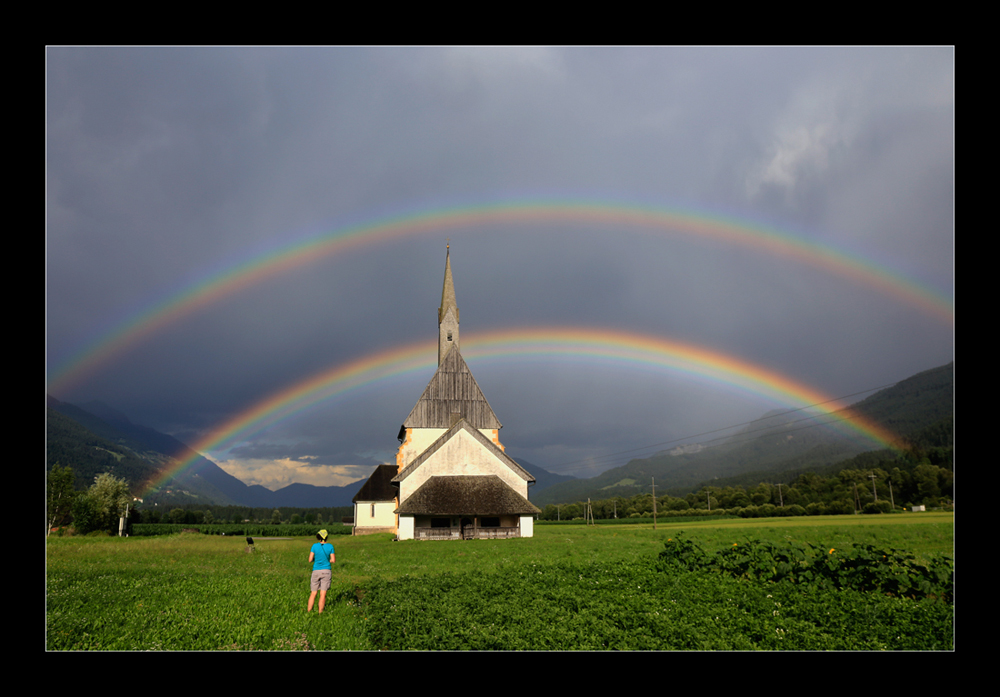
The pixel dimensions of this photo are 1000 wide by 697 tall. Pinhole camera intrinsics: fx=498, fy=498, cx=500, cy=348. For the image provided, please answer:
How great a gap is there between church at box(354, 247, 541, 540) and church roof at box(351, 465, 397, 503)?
8.26 meters

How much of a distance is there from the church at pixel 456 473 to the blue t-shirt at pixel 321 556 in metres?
22.9

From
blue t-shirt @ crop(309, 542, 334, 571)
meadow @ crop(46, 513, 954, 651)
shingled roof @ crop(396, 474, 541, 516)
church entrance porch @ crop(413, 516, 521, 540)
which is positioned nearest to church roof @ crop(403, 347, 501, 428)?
shingled roof @ crop(396, 474, 541, 516)

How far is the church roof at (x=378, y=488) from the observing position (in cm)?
5072

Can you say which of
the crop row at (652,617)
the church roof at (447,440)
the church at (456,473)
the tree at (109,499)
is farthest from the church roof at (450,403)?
the crop row at (652,617)

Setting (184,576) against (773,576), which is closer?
(773,576)

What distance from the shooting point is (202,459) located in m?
36.5

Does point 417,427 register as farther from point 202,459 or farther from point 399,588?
point 399,588

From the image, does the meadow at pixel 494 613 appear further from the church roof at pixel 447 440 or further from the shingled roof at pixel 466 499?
the church roof at pixel 447 440

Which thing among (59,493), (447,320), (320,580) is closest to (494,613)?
(320,580)

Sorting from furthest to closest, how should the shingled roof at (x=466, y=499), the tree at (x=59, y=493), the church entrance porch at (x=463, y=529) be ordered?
1. the church entrance porch at (x=463, y=529)
2. the shingled roof at (x=466, y=499)
3. the tree at (x=59, y=493)

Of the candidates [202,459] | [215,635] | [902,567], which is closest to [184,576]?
[215,635]

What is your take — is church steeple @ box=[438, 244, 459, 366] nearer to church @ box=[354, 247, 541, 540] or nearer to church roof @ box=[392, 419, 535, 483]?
church @ box=[354, 247, 541, 540]

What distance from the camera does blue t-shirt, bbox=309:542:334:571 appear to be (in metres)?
9.89
